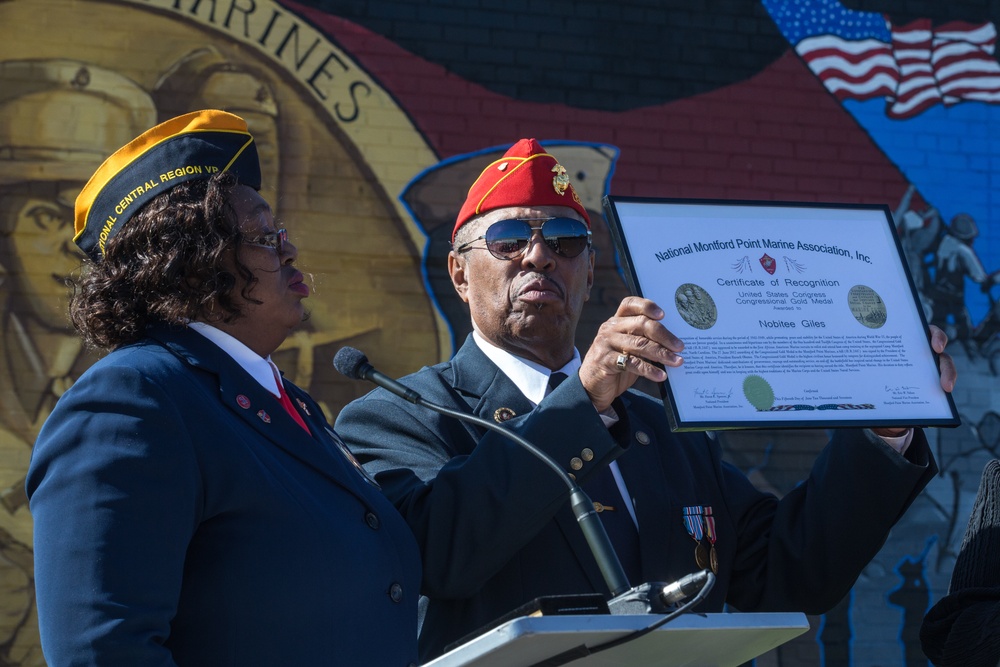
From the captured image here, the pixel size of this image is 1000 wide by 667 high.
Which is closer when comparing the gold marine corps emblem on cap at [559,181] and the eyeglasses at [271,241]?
the eyeglasses at [271,241]

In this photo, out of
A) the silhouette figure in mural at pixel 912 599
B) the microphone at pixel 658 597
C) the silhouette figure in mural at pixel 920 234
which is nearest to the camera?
the microphone at pixel 658 597

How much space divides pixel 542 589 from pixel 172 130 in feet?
3.83

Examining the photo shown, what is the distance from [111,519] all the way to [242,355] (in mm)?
534

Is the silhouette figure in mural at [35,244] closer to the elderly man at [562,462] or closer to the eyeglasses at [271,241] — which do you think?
the elderly man at [562,462]

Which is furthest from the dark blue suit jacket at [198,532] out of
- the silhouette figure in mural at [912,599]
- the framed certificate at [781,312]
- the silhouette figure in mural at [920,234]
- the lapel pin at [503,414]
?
the silhouette figure in mural at [920,234]

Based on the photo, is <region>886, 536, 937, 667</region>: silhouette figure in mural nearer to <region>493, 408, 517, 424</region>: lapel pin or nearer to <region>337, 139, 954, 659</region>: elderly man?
<region>337, 139, 954, 659</region>: elderly man

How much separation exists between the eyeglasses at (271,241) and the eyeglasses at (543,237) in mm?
680

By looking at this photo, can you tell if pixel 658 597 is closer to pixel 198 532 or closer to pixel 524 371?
pixel 198 532

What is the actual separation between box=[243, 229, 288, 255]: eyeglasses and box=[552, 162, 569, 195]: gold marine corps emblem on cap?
858 millimetres

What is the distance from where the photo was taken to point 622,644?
1.63 meters

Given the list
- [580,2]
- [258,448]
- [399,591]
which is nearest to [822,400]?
[399,591]

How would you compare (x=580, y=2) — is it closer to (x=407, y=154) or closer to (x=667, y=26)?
(x=667, y=26)

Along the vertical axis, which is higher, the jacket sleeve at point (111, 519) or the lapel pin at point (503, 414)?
the jacket sleeve at point (111, 519)

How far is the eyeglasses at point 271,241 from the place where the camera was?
2.29m
